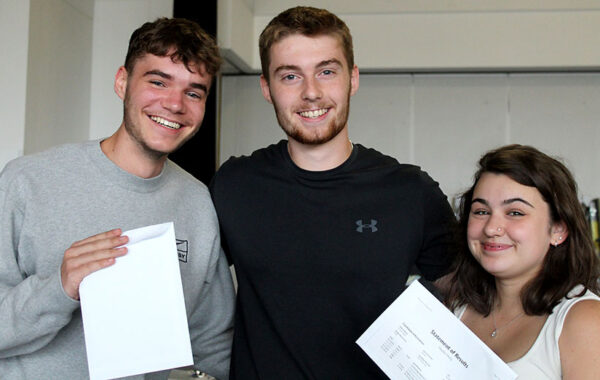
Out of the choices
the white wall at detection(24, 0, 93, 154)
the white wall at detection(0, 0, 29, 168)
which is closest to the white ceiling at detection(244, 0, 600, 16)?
the white wall at detection(24, 0, 93, 154)

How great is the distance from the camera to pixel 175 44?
1.67 m

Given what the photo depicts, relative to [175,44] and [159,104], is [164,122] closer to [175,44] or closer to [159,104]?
[159,104]

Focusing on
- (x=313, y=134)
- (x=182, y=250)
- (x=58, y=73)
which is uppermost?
(x=58, y=73)

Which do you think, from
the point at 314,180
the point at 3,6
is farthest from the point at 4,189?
the point at 3,6

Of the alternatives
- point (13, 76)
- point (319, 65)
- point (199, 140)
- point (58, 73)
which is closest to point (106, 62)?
point (58, 73)

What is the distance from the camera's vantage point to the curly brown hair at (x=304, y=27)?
178 cm

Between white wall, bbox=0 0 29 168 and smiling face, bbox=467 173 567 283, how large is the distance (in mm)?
2790

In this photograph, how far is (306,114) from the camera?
1.77 m

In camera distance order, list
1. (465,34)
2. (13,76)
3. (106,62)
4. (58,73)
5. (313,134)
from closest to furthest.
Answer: (313,134)
(13,76)
(58,73)
(106,62)
(465,34)

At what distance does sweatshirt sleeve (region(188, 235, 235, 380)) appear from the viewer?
1.85m

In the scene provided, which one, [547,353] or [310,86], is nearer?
[547,353]

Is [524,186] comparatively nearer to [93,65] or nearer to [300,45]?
[300,45]

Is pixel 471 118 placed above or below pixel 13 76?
above

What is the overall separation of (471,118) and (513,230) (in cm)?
449
